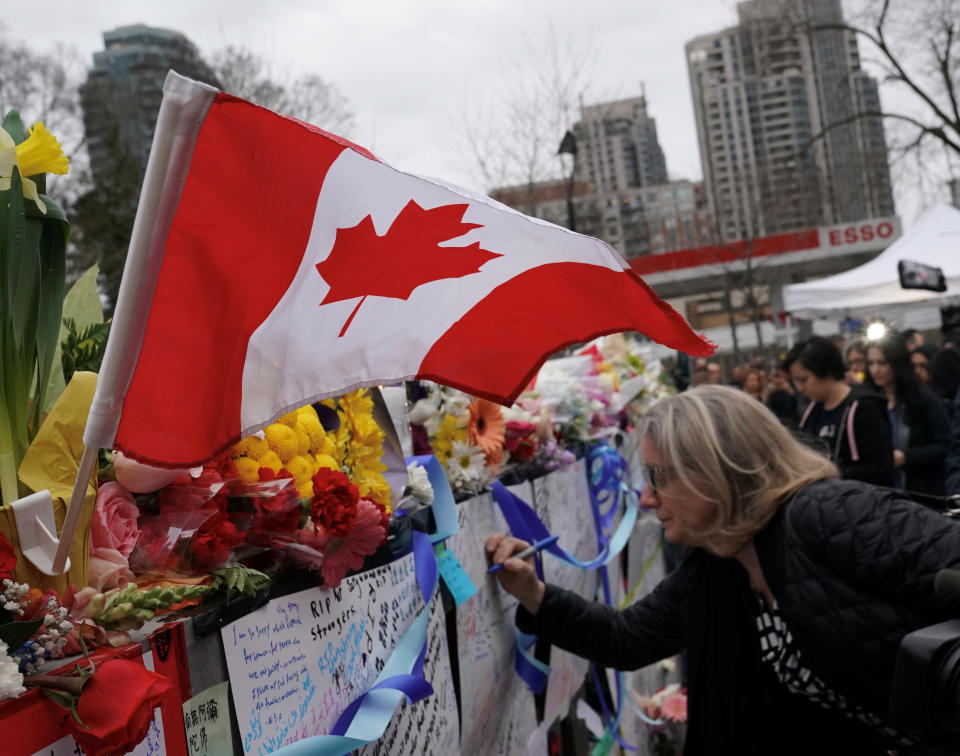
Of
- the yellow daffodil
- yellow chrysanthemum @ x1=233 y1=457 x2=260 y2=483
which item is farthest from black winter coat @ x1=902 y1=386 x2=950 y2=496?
the yellow daffodil

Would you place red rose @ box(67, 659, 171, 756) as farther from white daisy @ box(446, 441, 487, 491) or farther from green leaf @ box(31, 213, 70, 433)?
white daisy @ box(446, 441, 487, 491)

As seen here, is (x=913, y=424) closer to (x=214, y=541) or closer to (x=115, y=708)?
(x=214, y=541)

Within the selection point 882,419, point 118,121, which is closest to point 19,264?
point 882,419

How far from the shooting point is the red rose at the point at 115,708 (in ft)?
3.88

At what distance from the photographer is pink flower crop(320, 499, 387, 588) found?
6.23 feet

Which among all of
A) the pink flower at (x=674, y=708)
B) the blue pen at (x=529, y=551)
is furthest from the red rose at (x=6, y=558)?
the pink flower at (x=674, y=708)

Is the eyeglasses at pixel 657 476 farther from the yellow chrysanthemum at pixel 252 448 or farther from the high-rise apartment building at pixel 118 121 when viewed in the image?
the high-rise apartment building at pixel 118 121

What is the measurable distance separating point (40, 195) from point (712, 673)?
6.85 feet

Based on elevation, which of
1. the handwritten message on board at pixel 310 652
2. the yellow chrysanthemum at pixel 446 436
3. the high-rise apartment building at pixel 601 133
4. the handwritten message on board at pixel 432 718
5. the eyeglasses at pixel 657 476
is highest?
the high-rise apartment building at pixel 601 133

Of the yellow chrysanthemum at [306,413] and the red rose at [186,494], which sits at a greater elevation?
the yellow chrysanthemum at [306,413]

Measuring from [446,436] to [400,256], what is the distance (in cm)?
147

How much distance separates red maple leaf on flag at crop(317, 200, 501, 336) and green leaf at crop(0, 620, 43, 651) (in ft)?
2.25

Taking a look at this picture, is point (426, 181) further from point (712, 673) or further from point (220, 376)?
point (712, 673)

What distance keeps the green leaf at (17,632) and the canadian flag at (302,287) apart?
243mm
